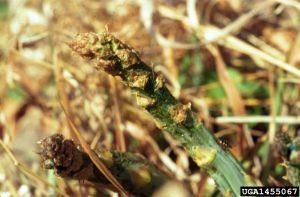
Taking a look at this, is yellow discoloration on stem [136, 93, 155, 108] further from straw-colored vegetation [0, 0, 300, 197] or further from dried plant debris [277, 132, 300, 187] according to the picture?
dried plant debris [277, 132, 300, 187]

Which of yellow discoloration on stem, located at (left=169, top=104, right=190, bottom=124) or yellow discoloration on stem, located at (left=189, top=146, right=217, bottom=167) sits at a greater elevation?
yellow discoloration on stem, located at (left=169, top=104, right=190, bottom=124)

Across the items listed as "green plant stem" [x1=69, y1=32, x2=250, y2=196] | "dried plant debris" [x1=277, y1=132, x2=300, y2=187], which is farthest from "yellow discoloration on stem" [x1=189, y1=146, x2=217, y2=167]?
"dried plant debris" [x1=277, y1=132, x2=300, y2=187]

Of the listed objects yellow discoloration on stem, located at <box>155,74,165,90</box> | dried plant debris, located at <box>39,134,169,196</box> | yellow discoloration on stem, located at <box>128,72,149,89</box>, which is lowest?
dried plant debris, located at <box>39,134,169,196</box>

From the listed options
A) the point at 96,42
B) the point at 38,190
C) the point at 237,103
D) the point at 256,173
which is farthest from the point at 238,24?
the point at 96,42

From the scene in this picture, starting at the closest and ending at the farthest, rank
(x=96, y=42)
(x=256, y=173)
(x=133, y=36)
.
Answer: (x=96, y=42)
(x=256, y=173)
(x=133, y=36)

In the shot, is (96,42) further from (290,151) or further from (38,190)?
(38,190)

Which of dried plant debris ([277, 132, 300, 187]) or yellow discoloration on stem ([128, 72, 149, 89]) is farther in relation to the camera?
dried plant debris ([277, 132, 300, 187])

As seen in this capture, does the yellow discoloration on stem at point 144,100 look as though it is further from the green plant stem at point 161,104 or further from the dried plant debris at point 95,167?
the dried plant debris at point 95,167

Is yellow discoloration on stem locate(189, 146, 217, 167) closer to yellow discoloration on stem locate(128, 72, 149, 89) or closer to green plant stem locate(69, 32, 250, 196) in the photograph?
green plant stem locate(69, 32, 250, 196)

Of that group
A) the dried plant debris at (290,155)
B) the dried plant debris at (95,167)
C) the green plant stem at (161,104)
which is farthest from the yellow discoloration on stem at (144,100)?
the dried plant debris at (290,155)
